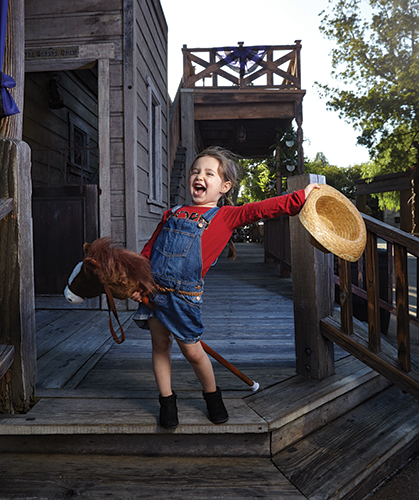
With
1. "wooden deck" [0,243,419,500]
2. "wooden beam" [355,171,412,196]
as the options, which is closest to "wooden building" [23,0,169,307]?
"wooden deck" [0,243,419,500]

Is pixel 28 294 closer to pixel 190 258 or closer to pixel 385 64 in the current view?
pixel 190 258

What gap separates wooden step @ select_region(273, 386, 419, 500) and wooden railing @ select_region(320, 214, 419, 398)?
0.34m

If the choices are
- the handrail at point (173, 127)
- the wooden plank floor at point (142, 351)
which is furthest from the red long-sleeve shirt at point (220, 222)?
the handrail at point (173, 127)

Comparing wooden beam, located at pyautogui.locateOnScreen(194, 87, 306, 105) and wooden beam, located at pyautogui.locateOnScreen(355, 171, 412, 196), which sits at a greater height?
wooden beam, located at pyautogui.locateOnScreen(194, 87, 306, 105)

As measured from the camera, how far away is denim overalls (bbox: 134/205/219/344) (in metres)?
1.71

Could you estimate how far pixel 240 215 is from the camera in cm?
175

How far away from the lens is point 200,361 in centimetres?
176

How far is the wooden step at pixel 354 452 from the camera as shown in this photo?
5.41ft

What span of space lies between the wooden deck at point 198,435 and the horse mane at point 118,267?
0.64 m

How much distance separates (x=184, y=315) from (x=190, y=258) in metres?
0.25

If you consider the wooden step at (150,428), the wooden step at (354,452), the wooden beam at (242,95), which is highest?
the wooden beam at (242,95)

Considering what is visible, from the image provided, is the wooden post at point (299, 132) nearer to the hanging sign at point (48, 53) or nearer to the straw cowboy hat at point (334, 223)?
the hanging sign at point (48, 53)

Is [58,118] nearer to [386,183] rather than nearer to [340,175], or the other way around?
[386,183]

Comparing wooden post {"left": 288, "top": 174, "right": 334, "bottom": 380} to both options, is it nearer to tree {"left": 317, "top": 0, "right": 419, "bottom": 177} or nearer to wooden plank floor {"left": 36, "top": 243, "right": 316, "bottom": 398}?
wooden plank floor {"left": 36, "top": 243, "right": 316, "bottom": 398}
